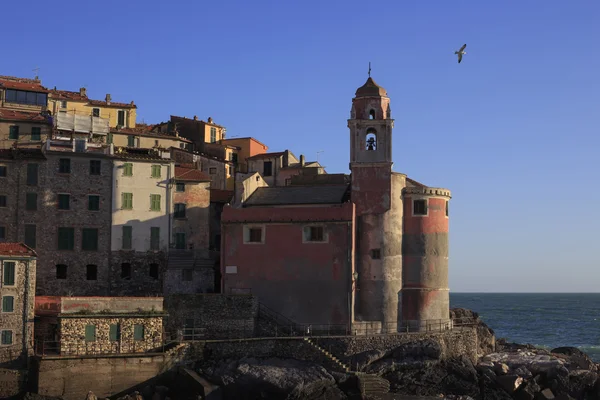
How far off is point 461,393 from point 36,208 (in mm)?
28917

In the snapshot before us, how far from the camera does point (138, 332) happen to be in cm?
5412

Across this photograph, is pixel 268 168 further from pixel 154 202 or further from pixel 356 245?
pixel 356 245

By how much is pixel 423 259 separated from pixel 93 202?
22.0 meters

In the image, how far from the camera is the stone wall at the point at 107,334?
5222 cm

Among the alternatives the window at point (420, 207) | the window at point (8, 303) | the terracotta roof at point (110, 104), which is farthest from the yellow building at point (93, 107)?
the window at point (420, 207)

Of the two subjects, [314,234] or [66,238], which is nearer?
[66,238]

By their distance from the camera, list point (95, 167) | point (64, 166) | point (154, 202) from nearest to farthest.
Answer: point (64, 166)
point (95, 167)
point (154, 202)

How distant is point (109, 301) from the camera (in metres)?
53.8

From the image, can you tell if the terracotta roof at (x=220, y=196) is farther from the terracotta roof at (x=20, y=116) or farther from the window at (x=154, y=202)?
the terracotta roof at (x=20, y=116)

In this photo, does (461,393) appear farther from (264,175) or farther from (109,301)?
(264,175)

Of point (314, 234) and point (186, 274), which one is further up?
point (314, 234)

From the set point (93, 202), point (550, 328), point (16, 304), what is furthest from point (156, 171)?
point (550, 328)

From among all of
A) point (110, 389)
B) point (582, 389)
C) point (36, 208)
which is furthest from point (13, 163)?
point (582, 389)

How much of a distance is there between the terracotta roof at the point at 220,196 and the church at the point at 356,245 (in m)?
3.48
